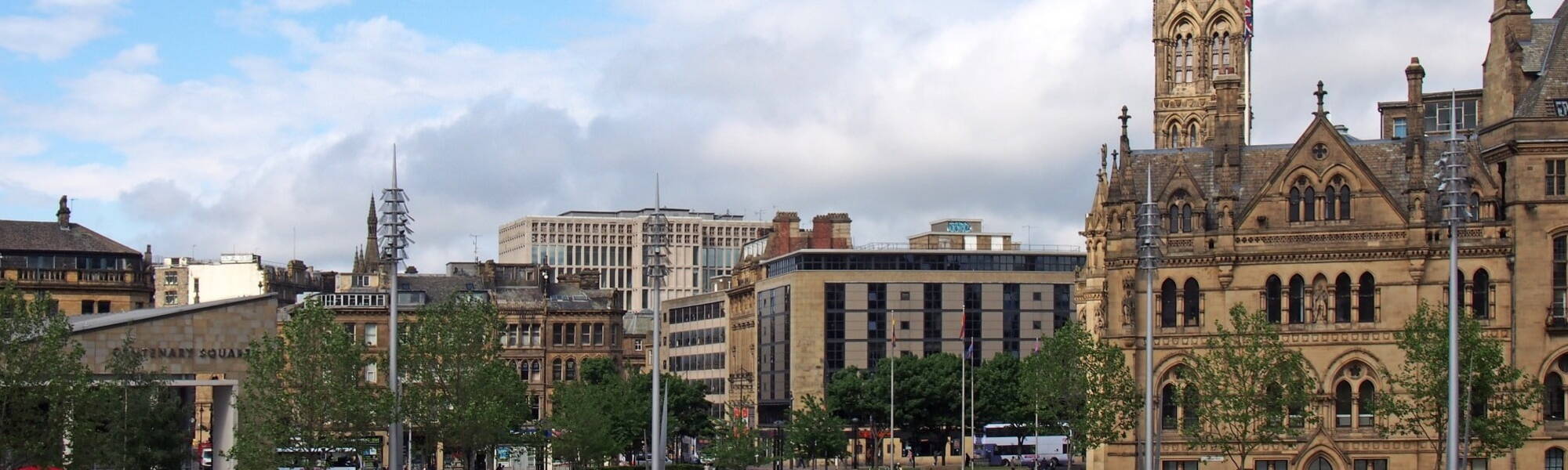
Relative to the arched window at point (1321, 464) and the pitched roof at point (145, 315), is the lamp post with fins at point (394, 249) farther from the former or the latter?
the arched window at point (1321, 464)

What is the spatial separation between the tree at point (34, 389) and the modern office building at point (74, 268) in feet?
159

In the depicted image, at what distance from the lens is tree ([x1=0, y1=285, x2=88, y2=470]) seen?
2741 inches

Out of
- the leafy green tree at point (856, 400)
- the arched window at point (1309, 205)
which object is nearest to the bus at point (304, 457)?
the arched window at point (1309, 205)

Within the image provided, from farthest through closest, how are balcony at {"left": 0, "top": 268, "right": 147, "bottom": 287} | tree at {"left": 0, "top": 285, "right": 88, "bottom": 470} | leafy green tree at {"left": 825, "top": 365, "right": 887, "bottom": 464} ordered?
leafy green tree at {"left": 825, "top": 365, "right": 887, "bottom": 464}
balcony at {"left": 0, "top": 268, "right": 147, "bottom": 287}
tree at {"left": 0, "top": 285, "right": 88, "bottom": 470}

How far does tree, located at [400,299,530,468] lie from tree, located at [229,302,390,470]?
33.1ft

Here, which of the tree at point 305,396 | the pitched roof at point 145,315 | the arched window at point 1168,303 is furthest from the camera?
the arched window at point 1168,303

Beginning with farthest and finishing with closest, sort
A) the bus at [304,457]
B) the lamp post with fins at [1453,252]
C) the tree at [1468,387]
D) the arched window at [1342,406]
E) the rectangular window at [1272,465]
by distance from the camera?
the rectangular window at [1272,465], the arched window at [1342,406], the tree at [1468,387], the bus at [304,457], the lamp post with fins at [1453,252]

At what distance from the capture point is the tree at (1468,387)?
81.2 meters

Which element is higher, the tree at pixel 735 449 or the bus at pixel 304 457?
the bus at pixel 304 457

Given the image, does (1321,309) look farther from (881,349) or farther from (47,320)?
(881,349)

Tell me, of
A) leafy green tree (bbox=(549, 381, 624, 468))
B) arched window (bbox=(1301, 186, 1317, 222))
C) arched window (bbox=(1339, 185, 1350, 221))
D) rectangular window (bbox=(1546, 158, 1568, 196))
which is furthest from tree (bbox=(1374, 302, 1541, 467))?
leafy green tree (bbox=(549, 381, 624, 468))

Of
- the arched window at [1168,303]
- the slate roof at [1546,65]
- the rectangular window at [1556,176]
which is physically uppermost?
the slate roof at [1546,65]

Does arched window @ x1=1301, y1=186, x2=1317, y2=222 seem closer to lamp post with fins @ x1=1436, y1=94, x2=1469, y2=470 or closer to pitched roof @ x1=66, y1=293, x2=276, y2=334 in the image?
lamp post with fins @ x1=1436, y1=94, x2=1469, y2=470

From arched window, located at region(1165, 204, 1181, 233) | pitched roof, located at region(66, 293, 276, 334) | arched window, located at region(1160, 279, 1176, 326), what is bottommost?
pitched roof, located at region(66, 293, 276, 334)
